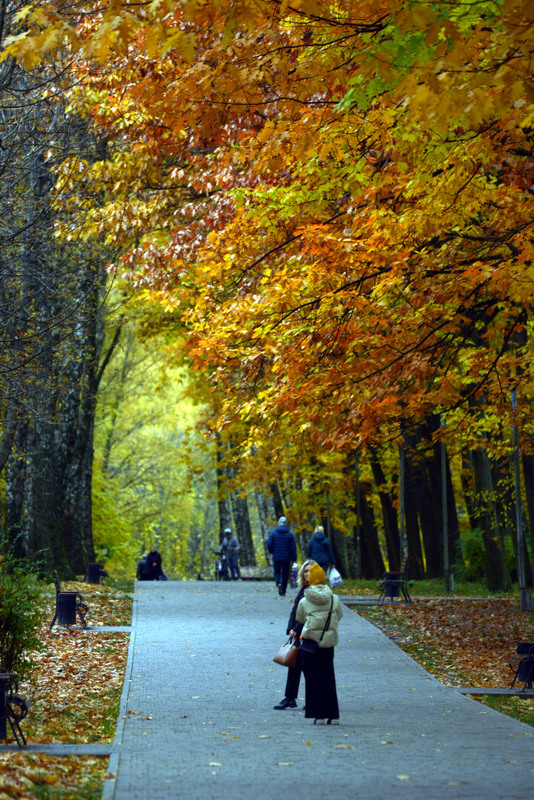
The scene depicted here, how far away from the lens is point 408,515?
98.6ft

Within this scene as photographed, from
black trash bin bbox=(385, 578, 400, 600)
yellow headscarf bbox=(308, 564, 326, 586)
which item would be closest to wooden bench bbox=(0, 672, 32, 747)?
yellow headscarf bbox=(308, 564, 326, 586)

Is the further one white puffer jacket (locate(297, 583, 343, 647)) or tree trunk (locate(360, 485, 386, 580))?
tree trunk (locate(360, 485, 386, 580))

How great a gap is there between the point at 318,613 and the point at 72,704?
2945 millimetres

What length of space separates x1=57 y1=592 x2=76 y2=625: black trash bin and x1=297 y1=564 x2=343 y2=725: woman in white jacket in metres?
6.88

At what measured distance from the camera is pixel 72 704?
35.4 ft

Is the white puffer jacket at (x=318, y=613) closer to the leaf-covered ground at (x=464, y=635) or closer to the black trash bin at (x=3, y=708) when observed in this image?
the leaf-covered ground at (x=464, y=635)

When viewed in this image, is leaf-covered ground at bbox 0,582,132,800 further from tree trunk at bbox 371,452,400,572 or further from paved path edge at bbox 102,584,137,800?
tree trunk at bbox 371,452,400,572

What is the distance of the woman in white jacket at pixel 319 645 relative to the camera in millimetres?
9633

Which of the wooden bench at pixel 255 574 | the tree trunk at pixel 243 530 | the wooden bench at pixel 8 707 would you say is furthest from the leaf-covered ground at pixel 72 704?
the tree trunk at pixel 243 530

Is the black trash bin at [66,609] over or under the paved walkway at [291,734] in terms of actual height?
over

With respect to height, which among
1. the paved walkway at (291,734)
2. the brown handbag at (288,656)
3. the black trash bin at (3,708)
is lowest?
the paved walkway at (291,734)

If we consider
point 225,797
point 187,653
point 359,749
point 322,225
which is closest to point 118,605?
point 187,653

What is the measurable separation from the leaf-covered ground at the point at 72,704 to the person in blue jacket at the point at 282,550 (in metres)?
3.76

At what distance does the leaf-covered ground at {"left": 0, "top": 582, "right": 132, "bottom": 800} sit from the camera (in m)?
6.64
